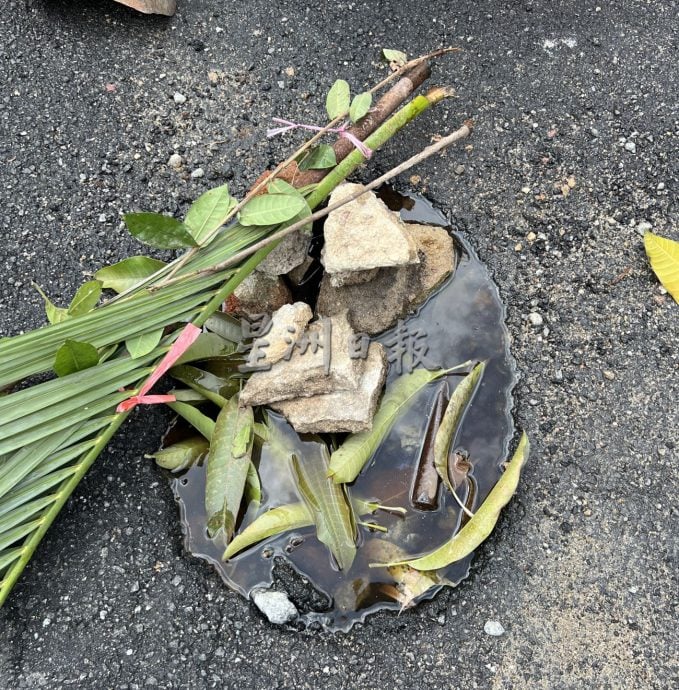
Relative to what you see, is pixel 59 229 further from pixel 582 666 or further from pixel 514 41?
pixel 582 666

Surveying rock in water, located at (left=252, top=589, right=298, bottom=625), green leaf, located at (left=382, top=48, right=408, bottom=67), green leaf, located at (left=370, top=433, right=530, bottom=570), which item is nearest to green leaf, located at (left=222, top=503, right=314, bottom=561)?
rock in water, located at (left=252, top=589, right=298, bottom=625)

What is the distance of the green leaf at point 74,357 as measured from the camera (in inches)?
44.5

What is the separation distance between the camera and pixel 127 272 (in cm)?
129

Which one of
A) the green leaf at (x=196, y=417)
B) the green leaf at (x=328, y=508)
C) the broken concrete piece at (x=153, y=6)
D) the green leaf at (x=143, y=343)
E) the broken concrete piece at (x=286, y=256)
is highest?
the broken concrete piece at (x=153, y=6)

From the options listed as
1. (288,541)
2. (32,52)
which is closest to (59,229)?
(32,52)

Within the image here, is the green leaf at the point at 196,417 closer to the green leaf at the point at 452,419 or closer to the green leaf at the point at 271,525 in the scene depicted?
the green leaf at the point at 271,525

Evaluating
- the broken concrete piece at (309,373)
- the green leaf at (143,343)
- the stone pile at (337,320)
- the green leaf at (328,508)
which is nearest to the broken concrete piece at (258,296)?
Result: the stone pile at (337,320)

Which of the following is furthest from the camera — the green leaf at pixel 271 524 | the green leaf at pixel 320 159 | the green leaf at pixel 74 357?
the green leaf at pixel 320 159

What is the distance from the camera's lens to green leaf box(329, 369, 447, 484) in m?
1.26

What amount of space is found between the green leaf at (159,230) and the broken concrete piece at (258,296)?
7.0 inches

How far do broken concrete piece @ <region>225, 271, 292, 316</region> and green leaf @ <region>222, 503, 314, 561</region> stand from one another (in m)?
0.43

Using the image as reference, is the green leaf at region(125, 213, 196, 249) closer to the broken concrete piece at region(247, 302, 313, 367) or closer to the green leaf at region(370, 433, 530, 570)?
the broken concrete piece at region(247, 302, 313, 367)

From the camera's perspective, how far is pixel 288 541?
130 cm

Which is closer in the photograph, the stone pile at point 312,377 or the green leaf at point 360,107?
the stone pile at point 312,377
